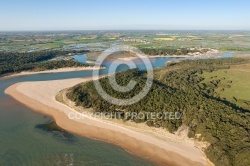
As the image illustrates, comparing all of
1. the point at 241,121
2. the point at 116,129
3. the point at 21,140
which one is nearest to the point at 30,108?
the point at 21,140

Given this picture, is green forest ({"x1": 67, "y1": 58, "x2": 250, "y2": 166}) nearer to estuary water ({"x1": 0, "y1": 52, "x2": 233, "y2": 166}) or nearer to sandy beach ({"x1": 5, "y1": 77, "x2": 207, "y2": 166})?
sandy beach ({"x1": 5, "y1": 77, "x2": 207, "y2": 166})

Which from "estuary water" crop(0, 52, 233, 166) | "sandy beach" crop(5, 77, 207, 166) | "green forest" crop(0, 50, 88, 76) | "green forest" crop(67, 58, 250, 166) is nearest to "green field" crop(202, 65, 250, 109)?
"green forest" crop(67, 58, 250, 166)

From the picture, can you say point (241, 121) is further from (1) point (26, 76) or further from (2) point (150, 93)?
(1) point (26, 76)

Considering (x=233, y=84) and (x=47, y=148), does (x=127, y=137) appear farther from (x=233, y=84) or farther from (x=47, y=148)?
(x=233, y=84)

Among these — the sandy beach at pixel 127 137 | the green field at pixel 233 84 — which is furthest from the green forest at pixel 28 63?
the green field at pixel 233 84

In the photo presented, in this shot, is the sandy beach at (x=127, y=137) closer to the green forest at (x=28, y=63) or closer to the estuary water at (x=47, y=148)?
the estuary water at (x=47, y=148)

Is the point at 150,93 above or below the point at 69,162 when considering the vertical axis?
above
